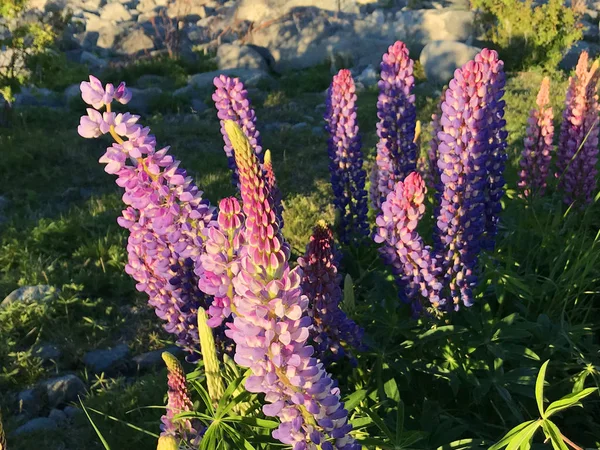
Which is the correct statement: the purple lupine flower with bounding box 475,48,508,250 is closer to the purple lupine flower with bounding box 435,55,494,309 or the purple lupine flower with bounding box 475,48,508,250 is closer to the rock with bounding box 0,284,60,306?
the purple lupine flower with bounding box 435,55,494,309

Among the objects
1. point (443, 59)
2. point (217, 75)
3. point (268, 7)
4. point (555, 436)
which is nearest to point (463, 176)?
point (555, 436)

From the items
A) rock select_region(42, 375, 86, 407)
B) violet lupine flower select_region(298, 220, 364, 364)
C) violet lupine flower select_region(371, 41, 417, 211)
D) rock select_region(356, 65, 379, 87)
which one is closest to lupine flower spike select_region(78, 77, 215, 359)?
violet lupine flower select_region(298, 220, 364, 364)

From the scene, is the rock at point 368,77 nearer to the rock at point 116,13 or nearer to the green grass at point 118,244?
the green grass at point 118,244

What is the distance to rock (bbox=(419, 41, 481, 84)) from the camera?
1221 centimetres

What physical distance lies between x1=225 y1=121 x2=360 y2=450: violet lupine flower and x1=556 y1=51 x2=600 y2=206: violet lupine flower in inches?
111

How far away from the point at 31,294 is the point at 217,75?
28.5 feet

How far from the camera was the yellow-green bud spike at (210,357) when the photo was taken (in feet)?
5.27

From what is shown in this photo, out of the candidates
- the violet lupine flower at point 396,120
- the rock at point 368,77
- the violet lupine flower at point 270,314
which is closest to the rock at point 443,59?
the rock at point 368,77

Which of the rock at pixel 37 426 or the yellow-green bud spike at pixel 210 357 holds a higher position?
the yellow-green bud spike at pixel 210 357

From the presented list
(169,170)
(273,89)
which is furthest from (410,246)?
(273,89)

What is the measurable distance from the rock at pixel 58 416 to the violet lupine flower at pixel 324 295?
1988 mm

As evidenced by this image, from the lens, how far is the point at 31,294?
168 inches

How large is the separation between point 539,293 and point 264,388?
2170 millimetres

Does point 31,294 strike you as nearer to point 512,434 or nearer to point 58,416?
point 58,416
